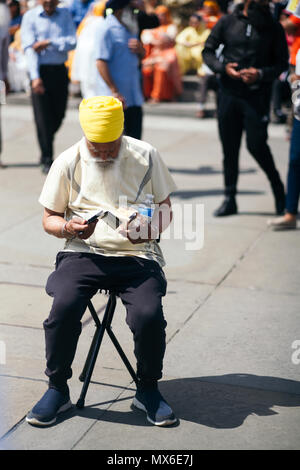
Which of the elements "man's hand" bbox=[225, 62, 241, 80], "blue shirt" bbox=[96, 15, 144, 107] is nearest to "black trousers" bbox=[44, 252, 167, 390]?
"man's hand" bbox=[225, 62, 241, 80]

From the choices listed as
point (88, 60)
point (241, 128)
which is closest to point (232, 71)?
point (241, 128)

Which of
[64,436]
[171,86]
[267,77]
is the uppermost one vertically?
[267,77]

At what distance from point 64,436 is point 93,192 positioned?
3.77ft

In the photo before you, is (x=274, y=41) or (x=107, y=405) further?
(x=274, y=41)

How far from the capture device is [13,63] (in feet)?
45.6

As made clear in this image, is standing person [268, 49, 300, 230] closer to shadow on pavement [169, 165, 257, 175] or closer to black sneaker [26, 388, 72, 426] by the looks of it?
shadow on pavement [169, 165, 257, 175]

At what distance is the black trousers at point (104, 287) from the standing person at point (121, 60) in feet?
11.6

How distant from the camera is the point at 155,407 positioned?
3770 mm

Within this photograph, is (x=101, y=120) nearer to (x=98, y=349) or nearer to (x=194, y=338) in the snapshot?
(x=98, y=349)

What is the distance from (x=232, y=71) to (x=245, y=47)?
Answer: 0.84 feet

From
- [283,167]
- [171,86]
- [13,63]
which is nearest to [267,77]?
[283,167]

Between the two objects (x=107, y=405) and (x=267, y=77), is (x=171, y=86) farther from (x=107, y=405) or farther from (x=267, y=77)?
(x=107, y=405)

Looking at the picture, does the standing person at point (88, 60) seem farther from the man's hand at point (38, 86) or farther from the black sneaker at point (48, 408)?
the black sneaker at point (48, 408)

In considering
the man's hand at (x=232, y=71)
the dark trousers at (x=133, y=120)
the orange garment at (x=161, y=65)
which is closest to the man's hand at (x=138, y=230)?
the man's hand at (x=232, y=71)
